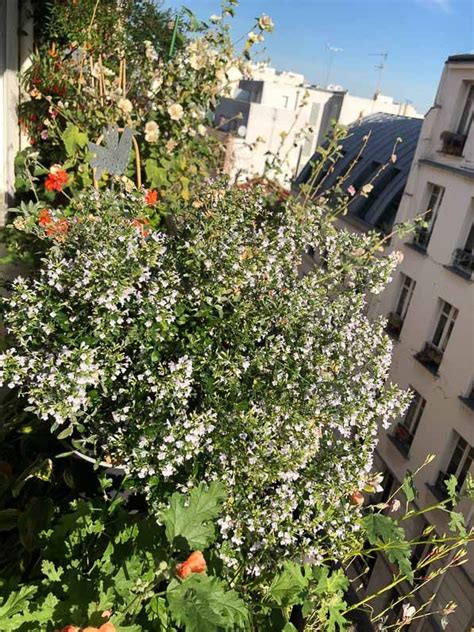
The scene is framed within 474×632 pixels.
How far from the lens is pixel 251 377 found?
229 cm

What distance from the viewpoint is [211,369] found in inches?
86.0

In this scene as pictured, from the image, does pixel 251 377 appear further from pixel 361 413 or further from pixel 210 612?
pixel 210 612

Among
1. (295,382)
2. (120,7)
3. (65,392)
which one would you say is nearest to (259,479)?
(295,382)

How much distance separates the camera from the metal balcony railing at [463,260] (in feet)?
32.7

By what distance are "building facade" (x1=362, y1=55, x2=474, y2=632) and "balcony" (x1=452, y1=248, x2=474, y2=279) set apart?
0.02m

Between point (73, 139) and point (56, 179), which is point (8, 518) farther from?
point (73, 139)

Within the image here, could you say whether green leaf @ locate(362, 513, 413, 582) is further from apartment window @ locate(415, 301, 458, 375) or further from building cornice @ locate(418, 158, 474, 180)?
building cornice @ locate(418, 158, 474, 180)

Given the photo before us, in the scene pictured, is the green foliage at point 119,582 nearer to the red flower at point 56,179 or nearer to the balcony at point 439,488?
the red flower at point 56,179

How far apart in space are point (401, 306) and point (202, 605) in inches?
441

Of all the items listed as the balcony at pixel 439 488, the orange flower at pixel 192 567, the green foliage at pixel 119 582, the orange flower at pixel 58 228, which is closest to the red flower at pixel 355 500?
the green foliage at pixel 119 582

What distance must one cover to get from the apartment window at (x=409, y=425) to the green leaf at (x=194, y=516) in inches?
384

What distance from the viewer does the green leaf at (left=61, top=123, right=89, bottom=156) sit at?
4.12m

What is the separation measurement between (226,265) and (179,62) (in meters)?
2.91

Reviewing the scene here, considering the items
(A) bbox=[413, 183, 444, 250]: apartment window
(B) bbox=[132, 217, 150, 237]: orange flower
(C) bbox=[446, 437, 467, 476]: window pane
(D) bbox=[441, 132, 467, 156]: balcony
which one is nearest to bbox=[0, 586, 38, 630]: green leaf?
(B) bbox=[132, 217, 150, 237]: orange flower
